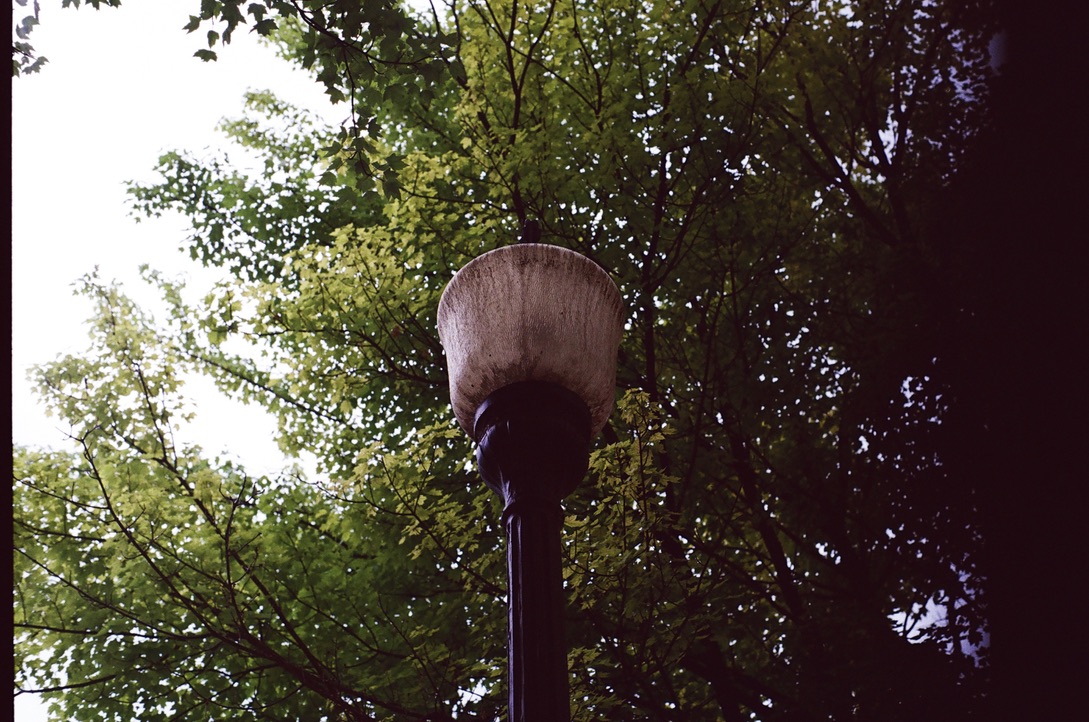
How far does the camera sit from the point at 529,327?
9.93 feet

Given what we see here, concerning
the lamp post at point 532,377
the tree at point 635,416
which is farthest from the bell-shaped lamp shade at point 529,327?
the tree at point 635,416

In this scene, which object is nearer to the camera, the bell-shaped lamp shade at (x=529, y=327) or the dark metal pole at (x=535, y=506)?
the dark metal pole at (x=535, y=506)

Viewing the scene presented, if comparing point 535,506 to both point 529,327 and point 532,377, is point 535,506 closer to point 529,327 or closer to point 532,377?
point 532,377

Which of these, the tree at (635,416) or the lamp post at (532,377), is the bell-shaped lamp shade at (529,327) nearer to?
the lamp post at (532,377)

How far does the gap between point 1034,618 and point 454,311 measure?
3.98 metres

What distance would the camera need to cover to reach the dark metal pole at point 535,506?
8.26 ft

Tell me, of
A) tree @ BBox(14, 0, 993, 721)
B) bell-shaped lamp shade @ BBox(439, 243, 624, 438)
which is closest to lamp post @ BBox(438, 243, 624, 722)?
bell-shaped lamp shade @ BBox(439, 243, 624, 438)

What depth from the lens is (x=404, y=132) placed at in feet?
33.2

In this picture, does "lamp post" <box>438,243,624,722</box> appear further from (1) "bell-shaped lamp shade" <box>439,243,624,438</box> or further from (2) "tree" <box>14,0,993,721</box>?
(2) "tree" <box>14,0,993,721</box>

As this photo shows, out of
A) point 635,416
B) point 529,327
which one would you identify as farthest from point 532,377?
point 635,416

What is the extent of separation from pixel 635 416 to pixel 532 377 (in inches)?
105

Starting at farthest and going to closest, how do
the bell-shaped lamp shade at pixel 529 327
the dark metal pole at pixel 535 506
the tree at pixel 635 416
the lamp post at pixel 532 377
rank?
1. the tree at pixel 635 416
2. the bell-shaped lamp shade at pixel 529 327
3. the lamp post at pixel 532 377
4. the dark metal pole at pixel 535 506

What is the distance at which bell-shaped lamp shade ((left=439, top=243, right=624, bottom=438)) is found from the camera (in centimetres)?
301

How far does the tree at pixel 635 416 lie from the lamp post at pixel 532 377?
2486 millimetres
